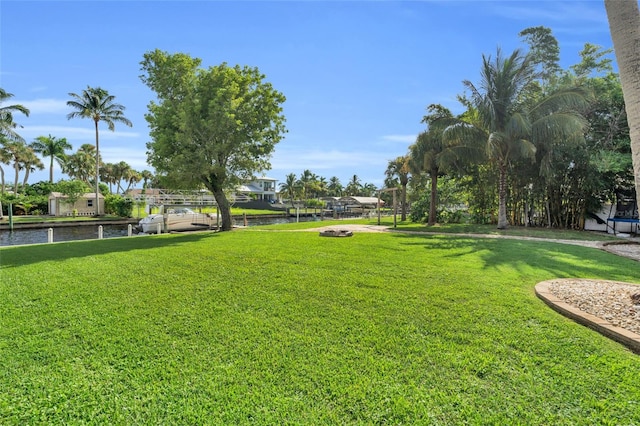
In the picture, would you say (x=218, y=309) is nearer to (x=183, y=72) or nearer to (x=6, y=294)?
(x=6, y=294)

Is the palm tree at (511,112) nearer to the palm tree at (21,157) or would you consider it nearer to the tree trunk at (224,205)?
the tree trunk at (224,205)

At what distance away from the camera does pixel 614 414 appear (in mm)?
2086

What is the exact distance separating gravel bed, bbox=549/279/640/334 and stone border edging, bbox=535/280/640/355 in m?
0.10

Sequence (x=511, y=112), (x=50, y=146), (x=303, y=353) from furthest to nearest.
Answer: (x=50, y=146) < (x=511, y=112) < (x=303, y=353)

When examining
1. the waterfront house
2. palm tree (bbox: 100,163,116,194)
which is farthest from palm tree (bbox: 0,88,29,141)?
palm tree (bbox: 100,163,116,194)

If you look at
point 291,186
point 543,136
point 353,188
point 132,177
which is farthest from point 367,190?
point 543,136

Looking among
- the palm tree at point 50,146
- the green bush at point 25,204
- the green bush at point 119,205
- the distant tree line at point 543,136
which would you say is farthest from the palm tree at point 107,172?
the distant tree line at point 543,136

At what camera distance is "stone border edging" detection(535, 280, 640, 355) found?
2917 mm

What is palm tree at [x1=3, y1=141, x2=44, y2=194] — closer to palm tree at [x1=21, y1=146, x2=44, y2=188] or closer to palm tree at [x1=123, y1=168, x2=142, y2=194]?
palm tree at [x1=21, y1=146, x2=44, y2=188]

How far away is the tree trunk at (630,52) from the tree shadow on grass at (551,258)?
9.53ft

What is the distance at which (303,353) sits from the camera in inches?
112

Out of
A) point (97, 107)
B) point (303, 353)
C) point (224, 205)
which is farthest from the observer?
point (97, 107)

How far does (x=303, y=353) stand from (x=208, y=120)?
11747 mm

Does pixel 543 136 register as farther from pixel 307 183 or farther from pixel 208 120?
pixel 307 183
